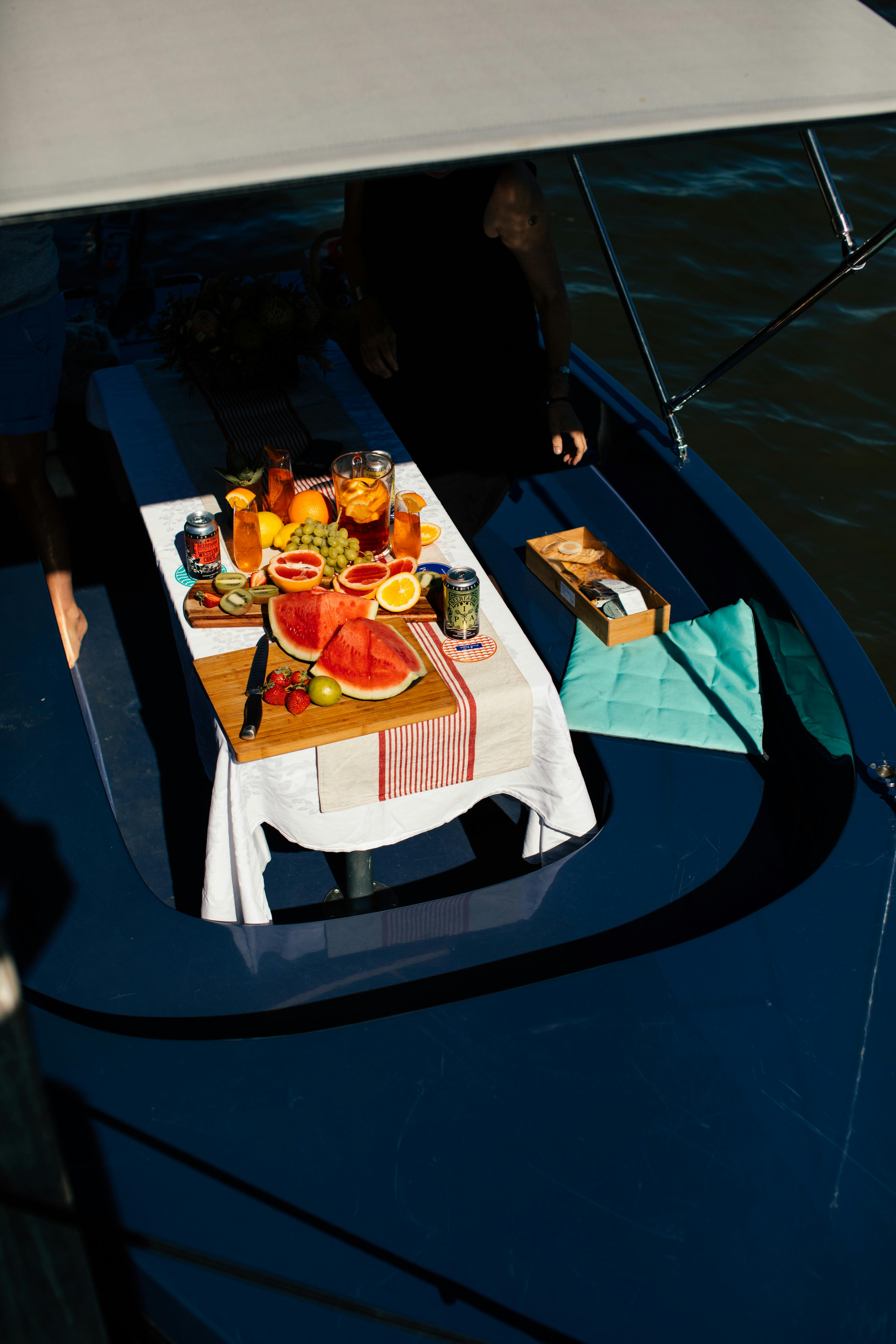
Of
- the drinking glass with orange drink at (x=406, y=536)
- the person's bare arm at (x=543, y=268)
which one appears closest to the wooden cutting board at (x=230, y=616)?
the drinking glass with orange drink at (x=406, y=536)

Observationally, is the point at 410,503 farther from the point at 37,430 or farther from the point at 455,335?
the point at 37,430

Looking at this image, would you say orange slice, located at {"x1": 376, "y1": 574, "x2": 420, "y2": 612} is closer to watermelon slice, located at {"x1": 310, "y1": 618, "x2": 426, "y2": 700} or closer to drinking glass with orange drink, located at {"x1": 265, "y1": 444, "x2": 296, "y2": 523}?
watermelon slice, located at {"x1": 310, "y1": 618, "x2": 426, "y2": 700}

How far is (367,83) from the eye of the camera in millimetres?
1868

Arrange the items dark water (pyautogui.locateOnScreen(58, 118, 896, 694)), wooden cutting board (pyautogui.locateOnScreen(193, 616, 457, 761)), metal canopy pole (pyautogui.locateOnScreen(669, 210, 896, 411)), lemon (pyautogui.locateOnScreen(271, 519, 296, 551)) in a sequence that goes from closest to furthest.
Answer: wooden cutting board (pyautogui.locateOnScreen(193, 616, 457, 761)) < metal canopy pole (pyautogui.locateOnScreen(669, 210, 896, 411)) < lemon (pyautogui.locateOnScreen(271, 519, 296, 551)) < dark water (pyautogui.locateOnScreen(58, 118, 896, 694))

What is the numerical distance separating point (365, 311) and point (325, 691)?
226 cm

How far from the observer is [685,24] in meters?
2.10

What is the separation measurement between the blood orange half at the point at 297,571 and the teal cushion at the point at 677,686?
0.97 m

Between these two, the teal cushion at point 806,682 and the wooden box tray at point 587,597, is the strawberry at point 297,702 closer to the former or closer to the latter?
the wooden box tray at point 587,597

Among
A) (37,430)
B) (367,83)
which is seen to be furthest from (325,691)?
(37,430)

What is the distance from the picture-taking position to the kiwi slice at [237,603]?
3014 millimetres

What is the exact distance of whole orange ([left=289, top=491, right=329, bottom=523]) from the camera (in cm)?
340

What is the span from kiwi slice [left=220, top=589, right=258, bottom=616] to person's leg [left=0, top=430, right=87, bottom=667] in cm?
119

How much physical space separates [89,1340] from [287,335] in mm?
3482

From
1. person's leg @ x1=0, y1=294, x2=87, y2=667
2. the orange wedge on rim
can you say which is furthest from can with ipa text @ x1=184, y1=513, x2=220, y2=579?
person's leg @ x1=0, y1=294, x2=87, y2=667
